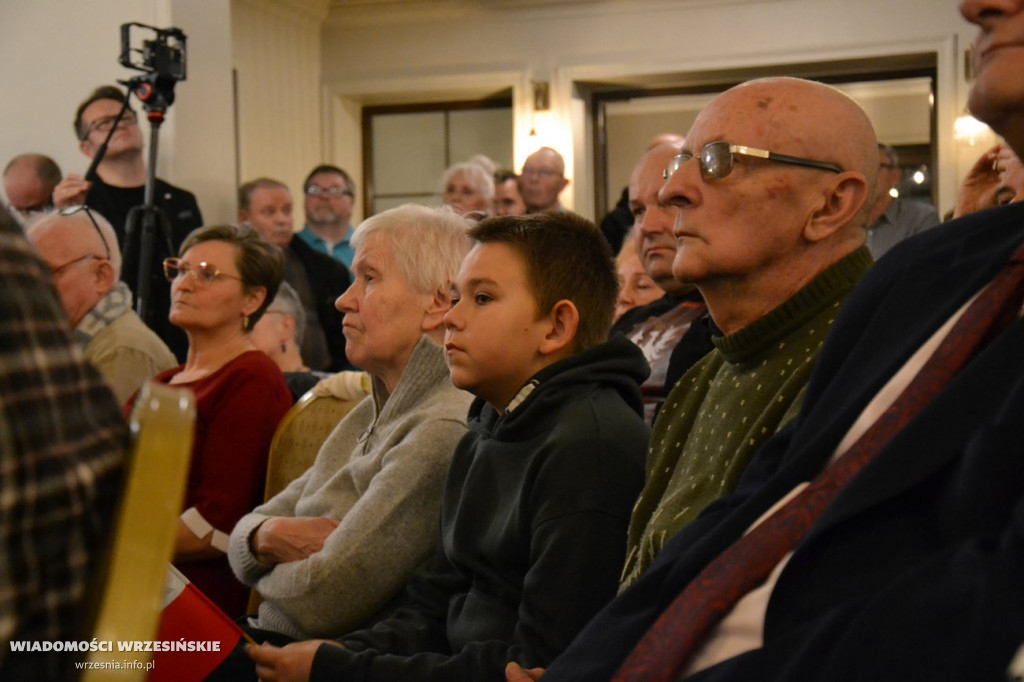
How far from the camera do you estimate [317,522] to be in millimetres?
2133

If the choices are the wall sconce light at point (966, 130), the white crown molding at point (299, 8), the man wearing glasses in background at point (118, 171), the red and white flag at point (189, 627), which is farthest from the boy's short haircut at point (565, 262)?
the white crown molding at point (299, 8)

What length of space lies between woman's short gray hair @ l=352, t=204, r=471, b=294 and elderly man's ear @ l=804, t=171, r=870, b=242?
3.00 feet

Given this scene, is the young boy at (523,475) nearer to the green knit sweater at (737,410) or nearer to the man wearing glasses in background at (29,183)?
the green knit sweater at (737,410)

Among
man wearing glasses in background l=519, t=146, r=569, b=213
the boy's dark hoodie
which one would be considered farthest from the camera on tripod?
the boy's dark hoodie

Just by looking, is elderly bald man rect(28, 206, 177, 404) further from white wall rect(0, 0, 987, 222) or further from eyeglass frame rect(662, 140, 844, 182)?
white wall rect(0, 0, 987, 222)

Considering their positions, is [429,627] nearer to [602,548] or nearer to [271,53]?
[602,548]

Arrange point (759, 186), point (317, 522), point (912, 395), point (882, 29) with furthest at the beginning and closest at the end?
point (882, 29) < point (317, 522) < point (759, 186) < point (912, 395)

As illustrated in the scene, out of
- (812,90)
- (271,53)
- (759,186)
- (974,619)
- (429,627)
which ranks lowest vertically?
(429,627)

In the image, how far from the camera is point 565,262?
1.90 metres

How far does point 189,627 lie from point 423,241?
0.95 meters

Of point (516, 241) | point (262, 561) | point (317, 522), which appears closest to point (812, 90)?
point (516, 241)

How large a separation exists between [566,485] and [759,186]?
0.48 meters

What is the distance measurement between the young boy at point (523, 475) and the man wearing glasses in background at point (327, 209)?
374cm

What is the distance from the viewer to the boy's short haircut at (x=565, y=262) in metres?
1.89
